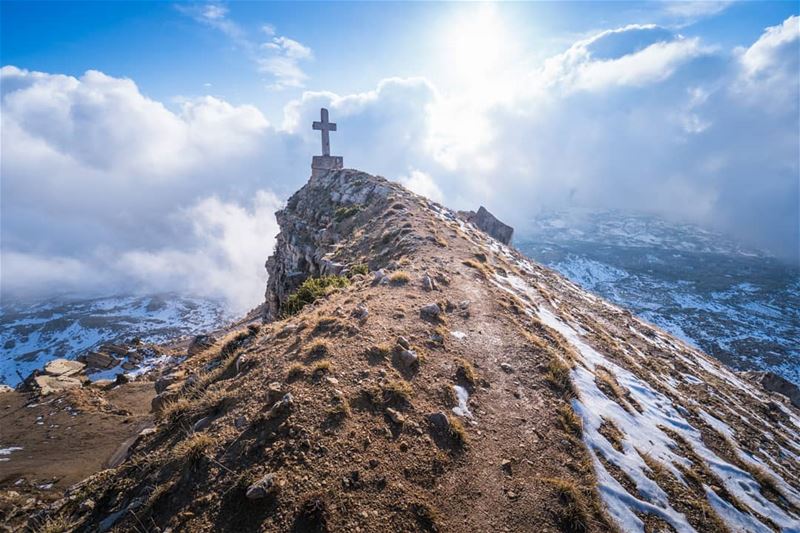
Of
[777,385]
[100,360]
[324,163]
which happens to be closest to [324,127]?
[324,163]

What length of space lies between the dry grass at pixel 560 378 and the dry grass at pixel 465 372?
2572mm

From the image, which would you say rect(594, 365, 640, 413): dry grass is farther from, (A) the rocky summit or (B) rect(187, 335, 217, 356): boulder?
(B) rect(187, 335, 217, 356): boulder

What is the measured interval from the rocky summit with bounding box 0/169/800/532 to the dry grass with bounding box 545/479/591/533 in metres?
0.03

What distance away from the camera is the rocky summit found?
248 inches

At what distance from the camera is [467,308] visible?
1455 centimetres

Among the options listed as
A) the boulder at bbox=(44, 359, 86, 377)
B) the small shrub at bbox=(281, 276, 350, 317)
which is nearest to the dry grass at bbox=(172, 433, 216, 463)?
the small shrub at bbox=(281, 276, 350, 317)

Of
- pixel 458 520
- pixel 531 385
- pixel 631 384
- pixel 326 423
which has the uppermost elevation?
pixel 631 384

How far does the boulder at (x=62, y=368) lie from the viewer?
23525 millimetres

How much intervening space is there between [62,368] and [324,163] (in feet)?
106

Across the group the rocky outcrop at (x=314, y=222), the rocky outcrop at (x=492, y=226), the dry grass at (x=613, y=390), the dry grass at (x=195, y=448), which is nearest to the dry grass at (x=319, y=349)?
the dry grass at (x=195, y=448)

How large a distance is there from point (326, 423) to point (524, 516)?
4.26m

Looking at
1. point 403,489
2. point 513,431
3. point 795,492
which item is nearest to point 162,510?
point 403,489

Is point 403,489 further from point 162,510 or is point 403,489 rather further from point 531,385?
point 531,385

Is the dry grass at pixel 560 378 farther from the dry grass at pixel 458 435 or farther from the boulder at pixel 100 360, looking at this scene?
the boulder at pixel 100 360
